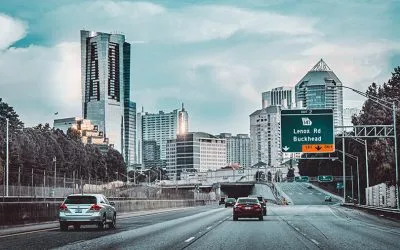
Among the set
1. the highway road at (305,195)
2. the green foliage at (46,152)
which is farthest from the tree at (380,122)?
the green foliage at (46,152)

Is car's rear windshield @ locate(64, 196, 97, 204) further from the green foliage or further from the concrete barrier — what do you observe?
the green foliage

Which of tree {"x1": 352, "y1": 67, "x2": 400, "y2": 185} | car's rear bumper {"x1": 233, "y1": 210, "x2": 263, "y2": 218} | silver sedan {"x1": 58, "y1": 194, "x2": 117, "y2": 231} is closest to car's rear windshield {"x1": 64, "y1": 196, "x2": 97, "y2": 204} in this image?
silver sedan {"x1": 58, "y1": 194, "x2": 117, "y2": 231}

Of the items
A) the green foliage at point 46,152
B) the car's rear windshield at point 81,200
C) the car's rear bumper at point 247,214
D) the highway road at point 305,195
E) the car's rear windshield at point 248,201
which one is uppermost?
the green foliage at point 46,152

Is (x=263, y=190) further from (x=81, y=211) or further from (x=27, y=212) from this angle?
(x=81, y=211)

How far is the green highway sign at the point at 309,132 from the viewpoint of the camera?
177 feet

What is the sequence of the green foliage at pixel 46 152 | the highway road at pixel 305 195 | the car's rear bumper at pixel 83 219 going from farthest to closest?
1. the highway road at pixel 305 195
2. the green foliage at pixel 46 152
3. the car's rear bumper at pixel 83 219

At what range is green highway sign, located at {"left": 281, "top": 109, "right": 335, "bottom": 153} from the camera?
54000 millimetres

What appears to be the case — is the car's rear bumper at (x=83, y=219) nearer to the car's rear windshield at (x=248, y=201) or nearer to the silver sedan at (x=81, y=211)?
the silver sedan at (x=81, y=211)

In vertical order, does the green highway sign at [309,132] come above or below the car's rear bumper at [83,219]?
above

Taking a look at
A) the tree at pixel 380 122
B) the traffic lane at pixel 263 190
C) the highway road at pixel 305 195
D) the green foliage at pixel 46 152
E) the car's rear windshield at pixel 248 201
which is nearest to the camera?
the car's rear windshield at pixel 248 201

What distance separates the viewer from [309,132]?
178 feet

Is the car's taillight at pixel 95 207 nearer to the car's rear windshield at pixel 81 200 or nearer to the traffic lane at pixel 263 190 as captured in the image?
the car's rear windshield at pixel 81 200

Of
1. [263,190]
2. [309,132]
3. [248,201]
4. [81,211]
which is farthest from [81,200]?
[263,190]

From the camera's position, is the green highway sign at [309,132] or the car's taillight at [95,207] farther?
the green highway sign at [309,132]
